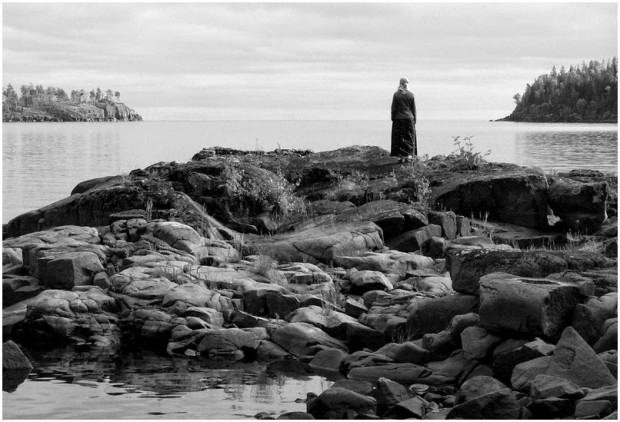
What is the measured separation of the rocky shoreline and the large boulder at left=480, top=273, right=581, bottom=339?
25 mm

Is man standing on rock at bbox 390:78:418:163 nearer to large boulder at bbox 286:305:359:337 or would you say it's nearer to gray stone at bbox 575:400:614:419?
large boulder at bbox 286:305:359:337

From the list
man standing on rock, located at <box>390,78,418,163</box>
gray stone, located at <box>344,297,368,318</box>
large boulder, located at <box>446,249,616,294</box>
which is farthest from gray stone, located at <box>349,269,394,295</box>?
man standing on rock, located at <box>390,78,418,163</box>

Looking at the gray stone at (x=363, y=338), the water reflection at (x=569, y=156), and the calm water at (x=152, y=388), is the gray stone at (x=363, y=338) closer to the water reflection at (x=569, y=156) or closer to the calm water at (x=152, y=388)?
the calm water at (x=152, y=388)

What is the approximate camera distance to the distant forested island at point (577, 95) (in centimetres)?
15612

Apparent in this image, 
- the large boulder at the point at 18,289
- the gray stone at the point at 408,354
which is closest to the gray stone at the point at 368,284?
the gray stone at the point at 408,354

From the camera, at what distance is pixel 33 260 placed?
18.2 meters

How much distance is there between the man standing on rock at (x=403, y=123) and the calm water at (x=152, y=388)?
50.3ft

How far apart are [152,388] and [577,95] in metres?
156

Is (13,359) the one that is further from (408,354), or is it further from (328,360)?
(408,354)

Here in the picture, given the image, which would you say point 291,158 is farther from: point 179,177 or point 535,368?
point 535,368

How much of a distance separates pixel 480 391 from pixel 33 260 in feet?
30.2

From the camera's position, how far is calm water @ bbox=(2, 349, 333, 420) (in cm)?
1181

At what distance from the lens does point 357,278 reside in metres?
18.1

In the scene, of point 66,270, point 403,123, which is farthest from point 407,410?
point 403,123
